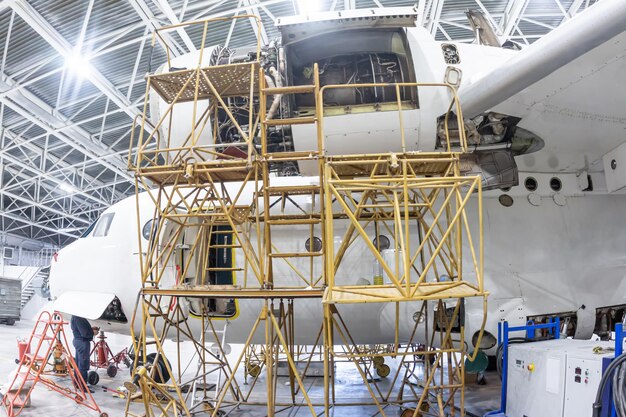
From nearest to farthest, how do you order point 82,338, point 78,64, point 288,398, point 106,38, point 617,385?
point 617,385 → point 288,398 → point 82,338 → point 106,38 → point 78,64

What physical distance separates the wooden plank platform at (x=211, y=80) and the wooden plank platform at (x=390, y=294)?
367cm

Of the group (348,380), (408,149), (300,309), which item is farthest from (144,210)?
(348,380)

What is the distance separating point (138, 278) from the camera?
8.47 meters

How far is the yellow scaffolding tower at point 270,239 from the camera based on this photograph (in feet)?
19.7

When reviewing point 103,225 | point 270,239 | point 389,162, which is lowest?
point 270,239

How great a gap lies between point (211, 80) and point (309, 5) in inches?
296

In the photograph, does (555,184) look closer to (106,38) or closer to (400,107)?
(400,107)

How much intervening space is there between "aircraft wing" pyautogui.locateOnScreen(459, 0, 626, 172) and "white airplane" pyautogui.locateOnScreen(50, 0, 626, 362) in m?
0.03

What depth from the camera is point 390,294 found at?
5.30 m

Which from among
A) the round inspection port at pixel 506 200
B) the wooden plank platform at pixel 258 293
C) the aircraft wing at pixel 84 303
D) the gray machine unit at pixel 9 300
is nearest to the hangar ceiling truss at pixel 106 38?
the aircraft wing at pixel 84 303

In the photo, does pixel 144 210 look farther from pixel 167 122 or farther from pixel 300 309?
pixel 300 309

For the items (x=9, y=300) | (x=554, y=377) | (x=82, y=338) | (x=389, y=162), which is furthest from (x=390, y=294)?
(x=9, y=300)

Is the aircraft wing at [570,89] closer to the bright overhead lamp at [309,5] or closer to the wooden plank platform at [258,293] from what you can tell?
the wooden plank platform at [258,293]

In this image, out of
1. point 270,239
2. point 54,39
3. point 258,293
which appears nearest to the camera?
point 258,293
